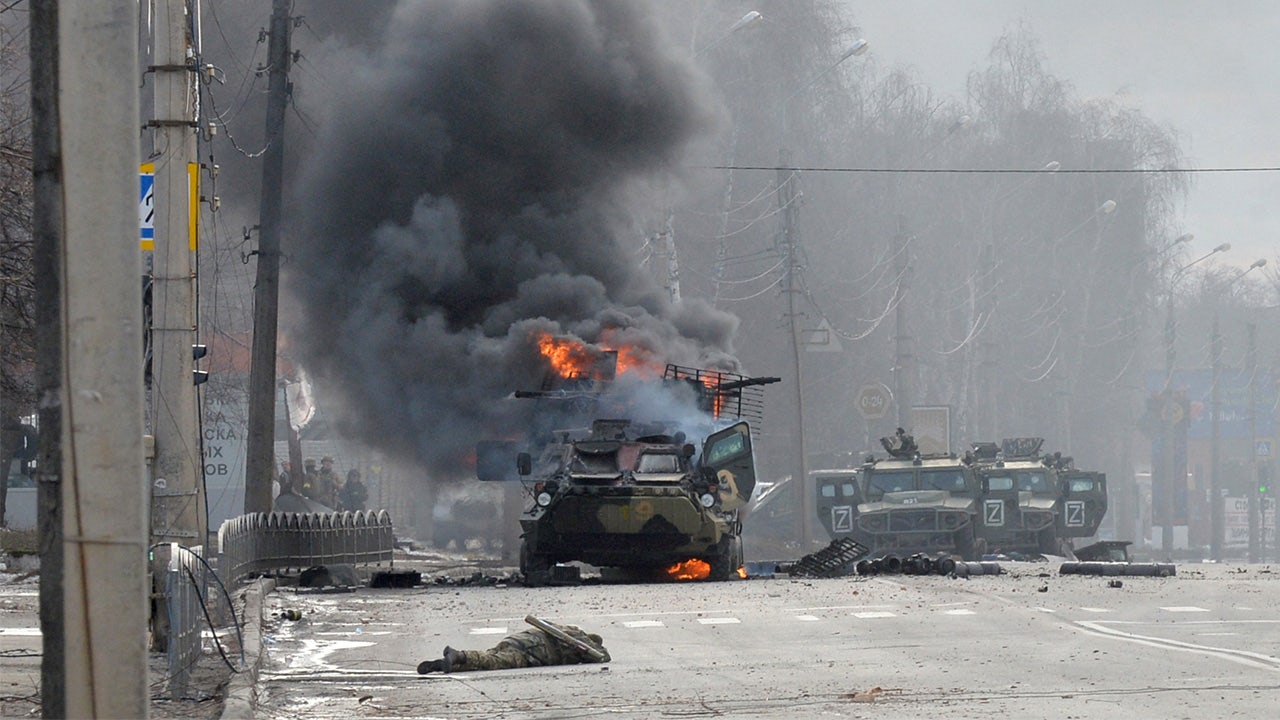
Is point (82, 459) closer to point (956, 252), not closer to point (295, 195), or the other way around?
point (295, 195)

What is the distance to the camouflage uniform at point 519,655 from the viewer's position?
10.9 meters

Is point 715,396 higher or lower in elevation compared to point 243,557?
higher

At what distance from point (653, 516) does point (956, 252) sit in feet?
159

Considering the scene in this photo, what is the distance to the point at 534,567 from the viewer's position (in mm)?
18906

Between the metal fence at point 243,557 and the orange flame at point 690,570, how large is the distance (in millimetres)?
4655

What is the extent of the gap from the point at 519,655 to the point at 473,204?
16.1 m

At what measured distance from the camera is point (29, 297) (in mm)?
18719

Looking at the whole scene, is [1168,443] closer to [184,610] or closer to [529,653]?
[529,653]

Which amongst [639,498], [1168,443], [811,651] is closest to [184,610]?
[811,651]

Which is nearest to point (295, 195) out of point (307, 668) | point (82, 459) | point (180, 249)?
point (180, 249)

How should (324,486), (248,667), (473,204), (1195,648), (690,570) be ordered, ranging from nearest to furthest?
1. (248,667)
2. (1195,648)
3. (690,570)
4. (473,204)
5. (324,486)

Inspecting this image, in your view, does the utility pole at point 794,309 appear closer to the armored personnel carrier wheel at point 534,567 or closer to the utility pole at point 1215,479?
the armored personnel carrier wheel at point 534,567

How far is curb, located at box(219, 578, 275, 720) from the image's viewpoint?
28.6 ft

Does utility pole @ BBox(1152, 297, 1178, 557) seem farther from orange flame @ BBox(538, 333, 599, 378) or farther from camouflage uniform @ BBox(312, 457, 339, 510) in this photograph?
orange flame @ BBox(538, 333, 599, 378)
